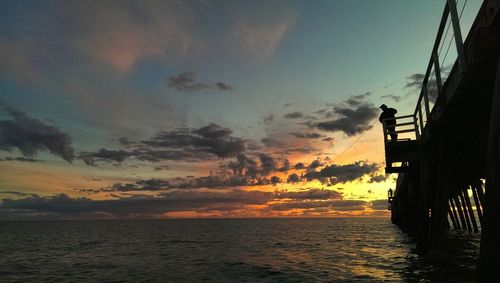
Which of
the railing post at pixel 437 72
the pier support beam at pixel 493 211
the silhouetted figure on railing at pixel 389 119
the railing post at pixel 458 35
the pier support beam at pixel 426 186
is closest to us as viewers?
the pier support beam at pixel 493 211

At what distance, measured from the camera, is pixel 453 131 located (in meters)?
12.8

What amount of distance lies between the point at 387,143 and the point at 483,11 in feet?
32.7

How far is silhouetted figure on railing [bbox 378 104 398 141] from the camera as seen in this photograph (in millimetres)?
16609

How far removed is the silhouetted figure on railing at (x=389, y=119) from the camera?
16.6 m

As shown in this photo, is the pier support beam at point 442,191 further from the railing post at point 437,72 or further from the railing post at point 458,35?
the railing post at point 458,35

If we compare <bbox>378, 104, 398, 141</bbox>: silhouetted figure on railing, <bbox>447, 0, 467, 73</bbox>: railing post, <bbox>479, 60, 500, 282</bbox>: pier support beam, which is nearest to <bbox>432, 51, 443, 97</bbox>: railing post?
<bbox>447, 0, 467, 73</bbox>: railing post

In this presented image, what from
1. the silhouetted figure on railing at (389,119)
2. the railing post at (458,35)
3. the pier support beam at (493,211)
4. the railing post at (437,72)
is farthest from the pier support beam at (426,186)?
the pier support beam at (493,211)

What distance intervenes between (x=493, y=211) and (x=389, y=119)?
1112cm

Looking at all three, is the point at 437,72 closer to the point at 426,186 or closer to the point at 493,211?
the point at 426,186

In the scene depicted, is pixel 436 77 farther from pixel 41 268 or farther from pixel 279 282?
pixel 41 268

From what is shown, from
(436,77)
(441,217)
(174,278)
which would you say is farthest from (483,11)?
(174,278)

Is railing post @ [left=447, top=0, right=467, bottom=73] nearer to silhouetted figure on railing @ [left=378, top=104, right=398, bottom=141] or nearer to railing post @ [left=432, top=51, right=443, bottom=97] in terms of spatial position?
railing post @ [left=432, top=51, right=443, bottom=97]

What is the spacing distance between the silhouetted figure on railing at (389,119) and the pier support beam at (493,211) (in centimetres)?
1072

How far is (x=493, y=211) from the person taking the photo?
19.3 feet
